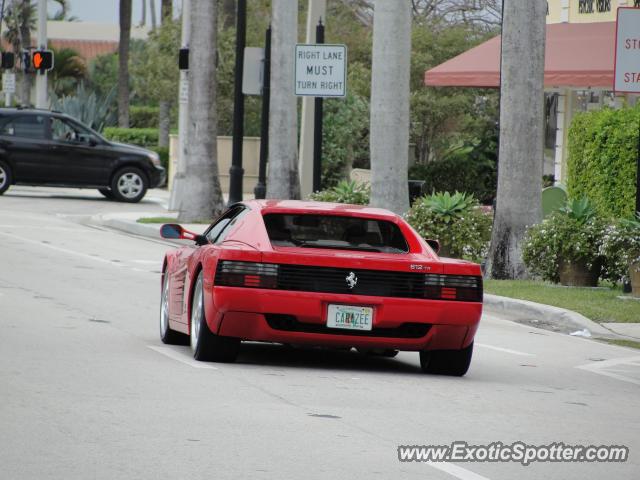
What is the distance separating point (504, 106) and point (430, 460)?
A: 1326 cm

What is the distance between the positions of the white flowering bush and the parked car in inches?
274

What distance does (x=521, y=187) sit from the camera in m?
21.2

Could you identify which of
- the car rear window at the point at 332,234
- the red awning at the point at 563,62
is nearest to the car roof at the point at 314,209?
the car rear window at the point at 332,234

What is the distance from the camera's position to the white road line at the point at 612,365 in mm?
12914

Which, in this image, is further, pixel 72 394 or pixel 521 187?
pixel 521 187

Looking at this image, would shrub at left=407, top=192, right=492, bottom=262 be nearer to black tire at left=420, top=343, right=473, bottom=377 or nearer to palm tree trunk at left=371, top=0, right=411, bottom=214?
palm tree trunk at left=371, top=0, right=411, bottom=214

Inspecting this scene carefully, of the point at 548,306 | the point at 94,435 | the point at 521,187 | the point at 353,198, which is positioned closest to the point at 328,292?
the point at 94,435

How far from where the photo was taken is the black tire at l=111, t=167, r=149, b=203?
124 ft

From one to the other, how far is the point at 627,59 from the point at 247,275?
9031mm

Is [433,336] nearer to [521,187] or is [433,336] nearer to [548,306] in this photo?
[548,306]

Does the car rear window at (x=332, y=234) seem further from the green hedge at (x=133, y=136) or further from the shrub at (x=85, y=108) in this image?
the shrub at (x=85, y=108)

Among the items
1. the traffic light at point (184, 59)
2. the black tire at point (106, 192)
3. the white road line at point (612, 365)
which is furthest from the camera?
the black tire at point (106, 192)

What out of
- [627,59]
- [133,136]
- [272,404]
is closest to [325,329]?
[272,404]

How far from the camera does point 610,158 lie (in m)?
24.2
